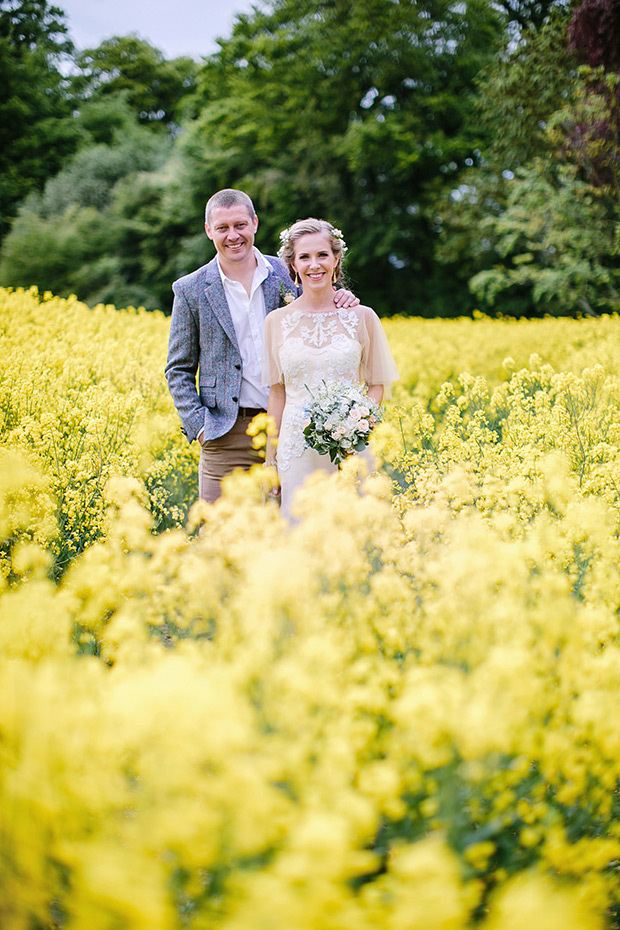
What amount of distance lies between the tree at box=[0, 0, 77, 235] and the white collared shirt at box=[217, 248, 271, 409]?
3306 cm

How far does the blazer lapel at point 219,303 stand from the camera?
4023 millimetres

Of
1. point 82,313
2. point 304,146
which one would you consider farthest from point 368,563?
point 304,146

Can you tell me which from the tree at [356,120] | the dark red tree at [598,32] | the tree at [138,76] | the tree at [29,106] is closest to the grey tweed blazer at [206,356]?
the dark red tree at [598,32]

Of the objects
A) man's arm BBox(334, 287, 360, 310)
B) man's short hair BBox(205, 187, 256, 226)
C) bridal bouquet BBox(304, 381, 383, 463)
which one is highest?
man's short hair BBox(205, 187, 256, 226)

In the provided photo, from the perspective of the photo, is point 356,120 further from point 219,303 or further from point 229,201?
point 219,303

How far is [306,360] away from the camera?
372cm

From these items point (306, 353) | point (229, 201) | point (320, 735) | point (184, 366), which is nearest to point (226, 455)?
point (184, 366)

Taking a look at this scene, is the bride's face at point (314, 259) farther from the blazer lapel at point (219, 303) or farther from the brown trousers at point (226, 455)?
the brown trousers at point (226, 455)

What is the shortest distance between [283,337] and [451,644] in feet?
7.20

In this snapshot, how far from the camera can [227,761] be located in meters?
1.45

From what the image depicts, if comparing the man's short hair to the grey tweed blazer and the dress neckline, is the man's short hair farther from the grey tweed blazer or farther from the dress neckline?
the dress neckline

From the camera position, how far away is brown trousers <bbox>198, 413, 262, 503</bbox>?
414cm

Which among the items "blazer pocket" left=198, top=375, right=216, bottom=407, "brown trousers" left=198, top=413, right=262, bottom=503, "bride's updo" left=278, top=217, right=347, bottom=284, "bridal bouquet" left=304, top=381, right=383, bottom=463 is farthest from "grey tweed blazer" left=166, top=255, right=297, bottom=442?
"bridal bouquet" left=304, top=381, right=383, bottom=463

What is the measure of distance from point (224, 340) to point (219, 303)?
0.68 feet
